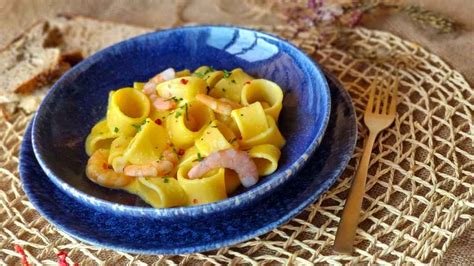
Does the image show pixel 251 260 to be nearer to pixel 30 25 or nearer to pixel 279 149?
pixel 279 149

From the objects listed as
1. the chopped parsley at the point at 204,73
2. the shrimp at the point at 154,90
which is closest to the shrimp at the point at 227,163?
the shrimp at the point at 154,90

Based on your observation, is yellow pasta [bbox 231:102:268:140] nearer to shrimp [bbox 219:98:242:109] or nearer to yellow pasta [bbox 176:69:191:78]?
shrimp [bbox 219:98:242:109]

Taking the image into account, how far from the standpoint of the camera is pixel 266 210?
2.21m

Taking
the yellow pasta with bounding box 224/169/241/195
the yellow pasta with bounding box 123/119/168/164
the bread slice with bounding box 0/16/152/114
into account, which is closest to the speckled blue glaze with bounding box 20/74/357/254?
the yellow pasta with bounding box 224/169/241/195

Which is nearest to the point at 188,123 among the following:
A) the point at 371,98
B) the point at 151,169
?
the point at 151,169

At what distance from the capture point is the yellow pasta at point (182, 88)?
2637 mm

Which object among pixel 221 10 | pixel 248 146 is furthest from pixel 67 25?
pixel 248 146

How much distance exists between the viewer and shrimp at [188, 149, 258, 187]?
7.57 ft

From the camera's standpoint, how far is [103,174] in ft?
8.18

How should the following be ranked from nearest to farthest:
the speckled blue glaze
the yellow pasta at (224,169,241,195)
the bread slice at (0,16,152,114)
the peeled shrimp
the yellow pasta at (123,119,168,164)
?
the speckled blue glaze
the yellow pasta at (224,169,241,195)
the yellow pasta at (123,119,168,164)
the peeled shrimp
the bread slice at (0,16,152,114)

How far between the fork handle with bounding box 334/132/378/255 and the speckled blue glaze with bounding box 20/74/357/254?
104 millimetres

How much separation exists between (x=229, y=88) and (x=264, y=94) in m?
0.17

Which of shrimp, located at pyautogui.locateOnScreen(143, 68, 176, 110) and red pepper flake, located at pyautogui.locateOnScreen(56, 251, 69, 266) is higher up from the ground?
shrimp, located at pyautogui.locateOnScreen(143, 68, 176, 110)

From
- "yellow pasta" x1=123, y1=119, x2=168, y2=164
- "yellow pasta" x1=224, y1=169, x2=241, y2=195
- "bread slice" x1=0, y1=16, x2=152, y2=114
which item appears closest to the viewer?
"yellow pasta" x1=224, y1=169, x2=241, y2=195
